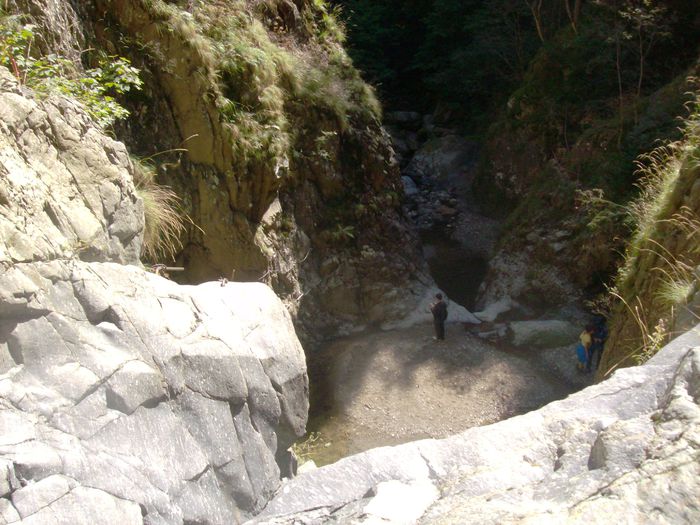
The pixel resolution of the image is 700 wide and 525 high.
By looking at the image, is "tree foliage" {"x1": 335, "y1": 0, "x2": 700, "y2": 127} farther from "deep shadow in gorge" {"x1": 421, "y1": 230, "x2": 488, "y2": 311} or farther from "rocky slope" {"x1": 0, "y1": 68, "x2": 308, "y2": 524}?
"rocky slope" {"x1": 0, "y1": 68, "x2": 308, "y2": 524}

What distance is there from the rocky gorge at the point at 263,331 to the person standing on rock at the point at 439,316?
1.42ft

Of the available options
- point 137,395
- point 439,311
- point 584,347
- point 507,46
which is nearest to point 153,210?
point 137,395

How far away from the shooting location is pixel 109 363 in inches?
177

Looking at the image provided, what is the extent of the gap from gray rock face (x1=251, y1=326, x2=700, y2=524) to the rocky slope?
0.86m

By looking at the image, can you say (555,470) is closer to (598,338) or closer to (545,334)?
(598,338)

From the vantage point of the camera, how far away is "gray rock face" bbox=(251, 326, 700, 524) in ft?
8.86

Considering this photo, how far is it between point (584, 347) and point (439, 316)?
2.58 meters

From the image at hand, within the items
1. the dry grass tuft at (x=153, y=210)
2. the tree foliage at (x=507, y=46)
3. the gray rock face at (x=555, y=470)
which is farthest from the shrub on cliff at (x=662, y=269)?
the tree foliage at (x=507, y=46)

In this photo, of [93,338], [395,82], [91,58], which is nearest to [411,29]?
[395,82]

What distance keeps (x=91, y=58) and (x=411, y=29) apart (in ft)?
49.9

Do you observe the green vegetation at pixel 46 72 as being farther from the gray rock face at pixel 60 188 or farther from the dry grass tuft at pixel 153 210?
the dry grass tuft at pixel 153 210

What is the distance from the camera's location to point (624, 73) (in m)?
14.6

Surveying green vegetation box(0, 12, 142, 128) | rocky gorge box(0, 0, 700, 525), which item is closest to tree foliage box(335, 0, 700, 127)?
rocky gorge box(0, 0, 700, 525)

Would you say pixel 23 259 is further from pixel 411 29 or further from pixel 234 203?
pixel 411 29
